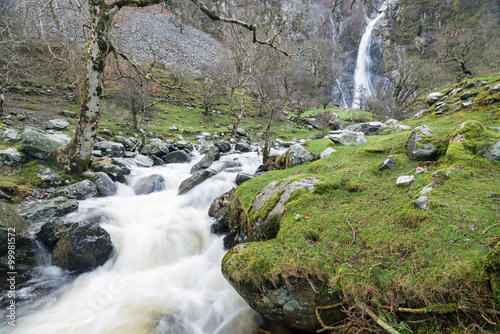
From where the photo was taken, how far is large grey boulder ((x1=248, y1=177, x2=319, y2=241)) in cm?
464

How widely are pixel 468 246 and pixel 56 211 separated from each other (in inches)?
365

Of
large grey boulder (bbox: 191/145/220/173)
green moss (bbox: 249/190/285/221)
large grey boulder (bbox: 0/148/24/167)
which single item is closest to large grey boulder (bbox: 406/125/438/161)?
green moss (bbox: 249/190/285/221)

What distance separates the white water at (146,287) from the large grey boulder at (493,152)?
18.3 feet

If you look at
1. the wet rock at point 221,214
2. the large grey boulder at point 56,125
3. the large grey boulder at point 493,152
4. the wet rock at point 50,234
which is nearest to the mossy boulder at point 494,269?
the large grey boulder at point 493,152

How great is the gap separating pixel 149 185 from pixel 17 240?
517 centimetres

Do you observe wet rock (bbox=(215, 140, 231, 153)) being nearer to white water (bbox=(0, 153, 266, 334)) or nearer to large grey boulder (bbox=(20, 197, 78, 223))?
white water (bbox=(0, 153, 266, 334))

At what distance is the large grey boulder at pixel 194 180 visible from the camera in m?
9.77

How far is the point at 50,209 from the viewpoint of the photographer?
6.29 m

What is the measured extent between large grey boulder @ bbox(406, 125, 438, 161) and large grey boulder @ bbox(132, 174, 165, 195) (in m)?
9.79

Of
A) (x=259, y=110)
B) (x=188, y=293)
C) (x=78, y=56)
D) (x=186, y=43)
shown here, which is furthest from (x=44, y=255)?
(x=186, y=43)

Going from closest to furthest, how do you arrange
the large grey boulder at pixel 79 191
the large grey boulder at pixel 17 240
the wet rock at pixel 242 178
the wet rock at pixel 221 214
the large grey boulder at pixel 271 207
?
the large grey boulder at pixel 271 207
the large grey boulder at pixel 17 240
the wet rock at pixel 221 214
the large grey boulder at pixel 79 191
the wet rock at pixel 242 178

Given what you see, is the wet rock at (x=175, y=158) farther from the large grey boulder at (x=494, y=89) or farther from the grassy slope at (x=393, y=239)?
the large grey boulder at (x=494, y=89)

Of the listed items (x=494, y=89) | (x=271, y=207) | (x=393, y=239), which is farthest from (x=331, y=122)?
(x=393, y=239)

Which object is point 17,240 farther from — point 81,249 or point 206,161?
point 206,161
